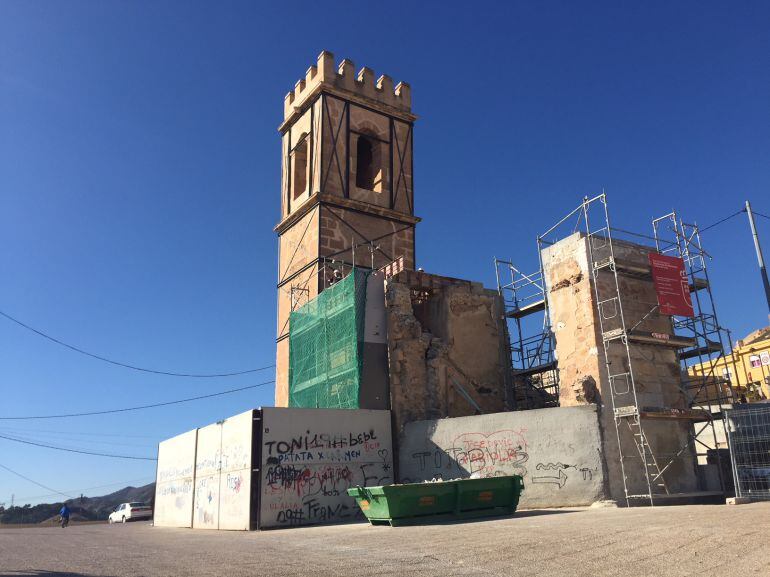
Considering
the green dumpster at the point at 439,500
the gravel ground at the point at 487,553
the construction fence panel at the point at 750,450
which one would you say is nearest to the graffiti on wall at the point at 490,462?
the green dumpster at the point at 439,500

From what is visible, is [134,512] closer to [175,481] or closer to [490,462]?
[175,481]

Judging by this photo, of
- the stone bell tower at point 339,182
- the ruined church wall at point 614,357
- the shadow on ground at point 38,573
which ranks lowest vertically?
the shadow on ground at point 38,573

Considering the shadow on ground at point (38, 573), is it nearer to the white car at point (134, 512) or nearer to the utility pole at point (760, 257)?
the utility pole at point (760, 257)

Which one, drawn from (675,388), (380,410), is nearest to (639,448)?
(675,388)

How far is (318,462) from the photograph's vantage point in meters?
17.6

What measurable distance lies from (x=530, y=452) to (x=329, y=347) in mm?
7857

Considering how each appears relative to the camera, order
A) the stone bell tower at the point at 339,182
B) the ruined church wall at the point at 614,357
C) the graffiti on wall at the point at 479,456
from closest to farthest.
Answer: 1. the ruined church wall at the point at 614,357
2. the graffiti on wall at the point at 479,456
3. the stone bell tower at the point at 339,182

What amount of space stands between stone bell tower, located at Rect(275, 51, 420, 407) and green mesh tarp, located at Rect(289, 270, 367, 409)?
133 centimetres

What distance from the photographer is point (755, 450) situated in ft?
51.0

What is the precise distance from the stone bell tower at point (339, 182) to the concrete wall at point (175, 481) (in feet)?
13.7

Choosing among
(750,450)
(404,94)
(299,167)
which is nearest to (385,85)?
(404,94)

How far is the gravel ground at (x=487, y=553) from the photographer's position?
7027 millimetres

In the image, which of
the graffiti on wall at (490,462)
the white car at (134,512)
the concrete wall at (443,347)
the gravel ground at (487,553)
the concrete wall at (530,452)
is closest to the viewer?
the gravel ground at (487,553)

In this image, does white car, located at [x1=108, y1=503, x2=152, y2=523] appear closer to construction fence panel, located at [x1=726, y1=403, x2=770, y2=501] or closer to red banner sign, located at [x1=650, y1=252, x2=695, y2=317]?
red banner sign, located at [x1=650, y1=252, x2=695, y2=317]
